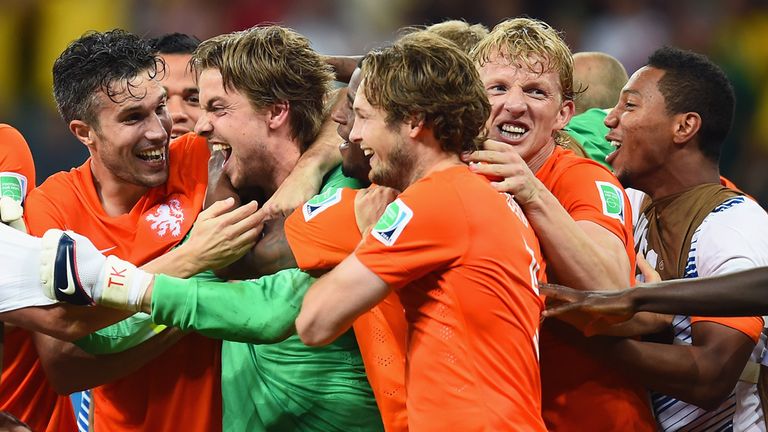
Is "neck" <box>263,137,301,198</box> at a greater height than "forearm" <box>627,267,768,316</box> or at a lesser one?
greater

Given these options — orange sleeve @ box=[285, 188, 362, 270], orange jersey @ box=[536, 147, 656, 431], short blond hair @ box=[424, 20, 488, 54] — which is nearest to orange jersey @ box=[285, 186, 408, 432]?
orange sleeve @ box=[285, 188, 362, 270]

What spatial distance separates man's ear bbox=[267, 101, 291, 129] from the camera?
410cm

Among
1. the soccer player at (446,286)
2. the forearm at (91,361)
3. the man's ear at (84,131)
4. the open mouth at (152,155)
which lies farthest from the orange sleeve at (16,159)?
the soccer player at (446,286)

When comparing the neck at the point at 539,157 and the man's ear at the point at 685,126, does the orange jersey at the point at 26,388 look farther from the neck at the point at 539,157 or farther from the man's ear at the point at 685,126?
the man's ear at the point at 685,126

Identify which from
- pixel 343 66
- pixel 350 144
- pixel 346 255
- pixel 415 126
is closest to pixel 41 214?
pixel 350 144

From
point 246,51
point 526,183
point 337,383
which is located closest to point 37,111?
point 246,51

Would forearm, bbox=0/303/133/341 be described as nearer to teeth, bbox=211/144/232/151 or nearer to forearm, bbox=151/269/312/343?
forearm, bbox=151/269/312/343

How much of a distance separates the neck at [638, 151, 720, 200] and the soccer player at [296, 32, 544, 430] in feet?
4.85

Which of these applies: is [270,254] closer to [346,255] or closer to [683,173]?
[346,255]

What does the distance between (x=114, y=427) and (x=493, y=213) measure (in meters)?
1.94

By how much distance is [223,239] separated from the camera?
3.64 m

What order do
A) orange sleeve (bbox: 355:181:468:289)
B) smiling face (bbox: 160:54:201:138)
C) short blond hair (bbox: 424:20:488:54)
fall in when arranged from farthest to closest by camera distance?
smiling face (bbox: 160:54:201:138), short blond hair (bbox: 424:20:488:54), orange sleeve (bbox: 355:181:468:289)

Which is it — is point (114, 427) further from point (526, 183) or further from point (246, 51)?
point (526, 183)

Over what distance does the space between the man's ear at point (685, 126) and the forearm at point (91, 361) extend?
220cm
